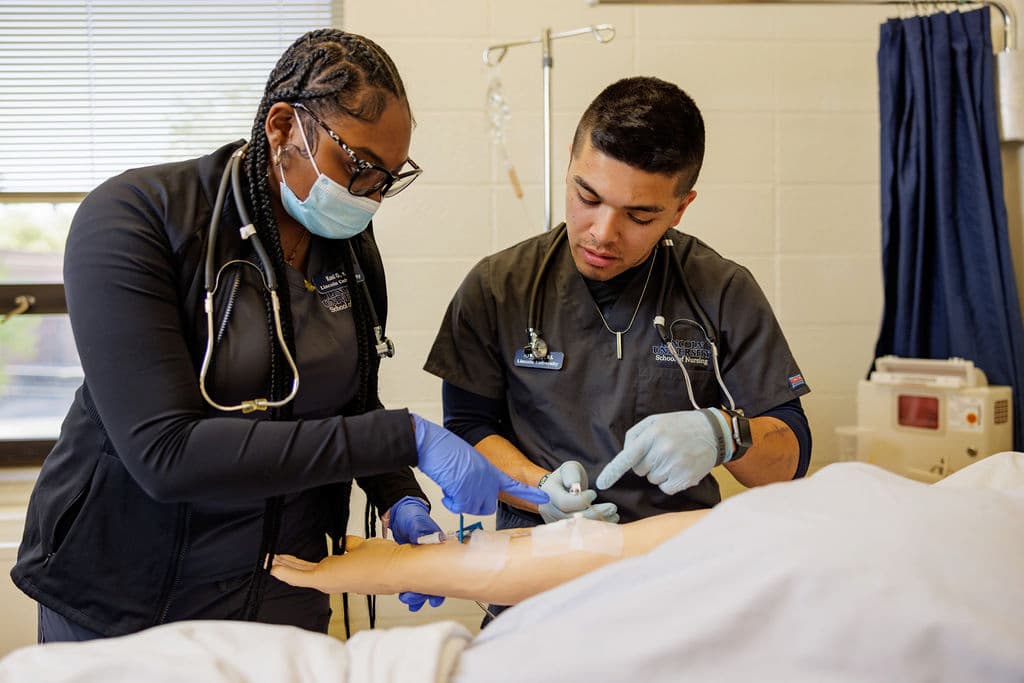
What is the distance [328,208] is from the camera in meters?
1.30

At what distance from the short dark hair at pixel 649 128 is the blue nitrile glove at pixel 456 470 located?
572 mm

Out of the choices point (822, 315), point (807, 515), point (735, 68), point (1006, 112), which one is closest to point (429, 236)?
point (735, 68)

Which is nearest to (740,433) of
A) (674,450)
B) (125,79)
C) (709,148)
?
(674,450)

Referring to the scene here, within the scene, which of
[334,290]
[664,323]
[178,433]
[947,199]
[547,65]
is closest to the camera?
[178,433]

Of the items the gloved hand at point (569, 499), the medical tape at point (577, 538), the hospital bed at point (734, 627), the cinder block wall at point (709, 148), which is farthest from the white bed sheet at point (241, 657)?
the cinder block wall at point (709, 148)

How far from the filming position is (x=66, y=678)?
0.79m

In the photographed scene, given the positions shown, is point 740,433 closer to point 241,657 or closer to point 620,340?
point 620,340

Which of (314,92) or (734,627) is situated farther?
(314,92)

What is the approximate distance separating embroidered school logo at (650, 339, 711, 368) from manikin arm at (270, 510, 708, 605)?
38cm

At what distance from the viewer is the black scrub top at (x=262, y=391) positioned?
123 cm

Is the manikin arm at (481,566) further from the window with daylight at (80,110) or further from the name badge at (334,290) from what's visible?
the window with daylight at (80,110)

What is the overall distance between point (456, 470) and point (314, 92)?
0.56 metres

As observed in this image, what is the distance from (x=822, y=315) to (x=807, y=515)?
1912 millimetres

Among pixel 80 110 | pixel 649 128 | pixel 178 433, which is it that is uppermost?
pixel 80 110
